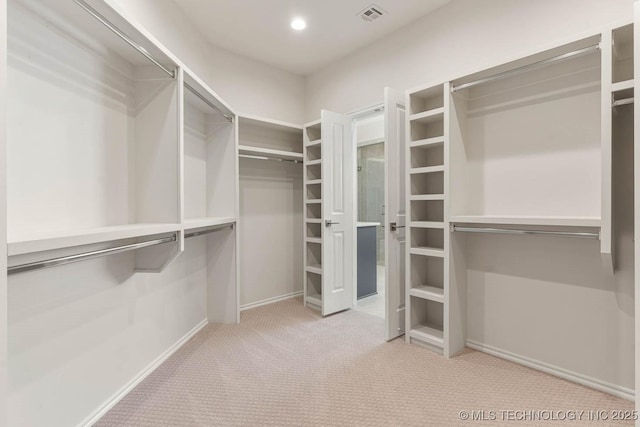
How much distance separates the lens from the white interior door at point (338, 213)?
328cm

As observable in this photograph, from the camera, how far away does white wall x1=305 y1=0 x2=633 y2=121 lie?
6.61ft

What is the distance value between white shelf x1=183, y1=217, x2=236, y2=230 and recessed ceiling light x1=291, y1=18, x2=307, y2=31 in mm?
1917

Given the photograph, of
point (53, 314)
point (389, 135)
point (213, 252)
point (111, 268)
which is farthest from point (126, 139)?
point (389, 135)

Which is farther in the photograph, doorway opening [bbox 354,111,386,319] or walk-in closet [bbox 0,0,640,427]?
doorway opening [bbox 354,111,386,319]

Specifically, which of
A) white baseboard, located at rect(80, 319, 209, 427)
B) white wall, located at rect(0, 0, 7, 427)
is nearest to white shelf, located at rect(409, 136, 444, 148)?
white wall, located at rect(0, 0, 7, 427)

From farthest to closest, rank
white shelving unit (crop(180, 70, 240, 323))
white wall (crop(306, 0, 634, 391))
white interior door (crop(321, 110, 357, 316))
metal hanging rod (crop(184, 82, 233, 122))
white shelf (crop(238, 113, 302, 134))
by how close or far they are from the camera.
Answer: white interior door (crop(321, 110, 357, 316))
white shelf (crop(238, 113, 302, 134))
white shelving unit (crop(180, 70, 240, 323))
metal hanging rod (crop(184, 82, 233, 122))
white wall (crop(306, 0, 634, 391))

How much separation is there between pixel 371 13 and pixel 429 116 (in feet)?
3.69

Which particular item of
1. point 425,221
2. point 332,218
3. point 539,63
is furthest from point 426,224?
point 539,63

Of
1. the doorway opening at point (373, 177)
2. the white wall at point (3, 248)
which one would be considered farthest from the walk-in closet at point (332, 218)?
the doorway opening at point (373, 177)

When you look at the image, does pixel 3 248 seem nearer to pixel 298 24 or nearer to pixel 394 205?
pixel 394 205

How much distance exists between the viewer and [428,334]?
2.52m

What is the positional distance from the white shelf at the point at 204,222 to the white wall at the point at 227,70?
4.50 ft

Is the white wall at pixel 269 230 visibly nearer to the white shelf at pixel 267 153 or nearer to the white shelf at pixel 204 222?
the white shelf at pixel 267 153

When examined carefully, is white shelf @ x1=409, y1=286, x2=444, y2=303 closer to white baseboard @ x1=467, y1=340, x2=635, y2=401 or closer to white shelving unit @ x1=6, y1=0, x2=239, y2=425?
white baseboard @ x1=467, y1=340, x2=635, y2=401
